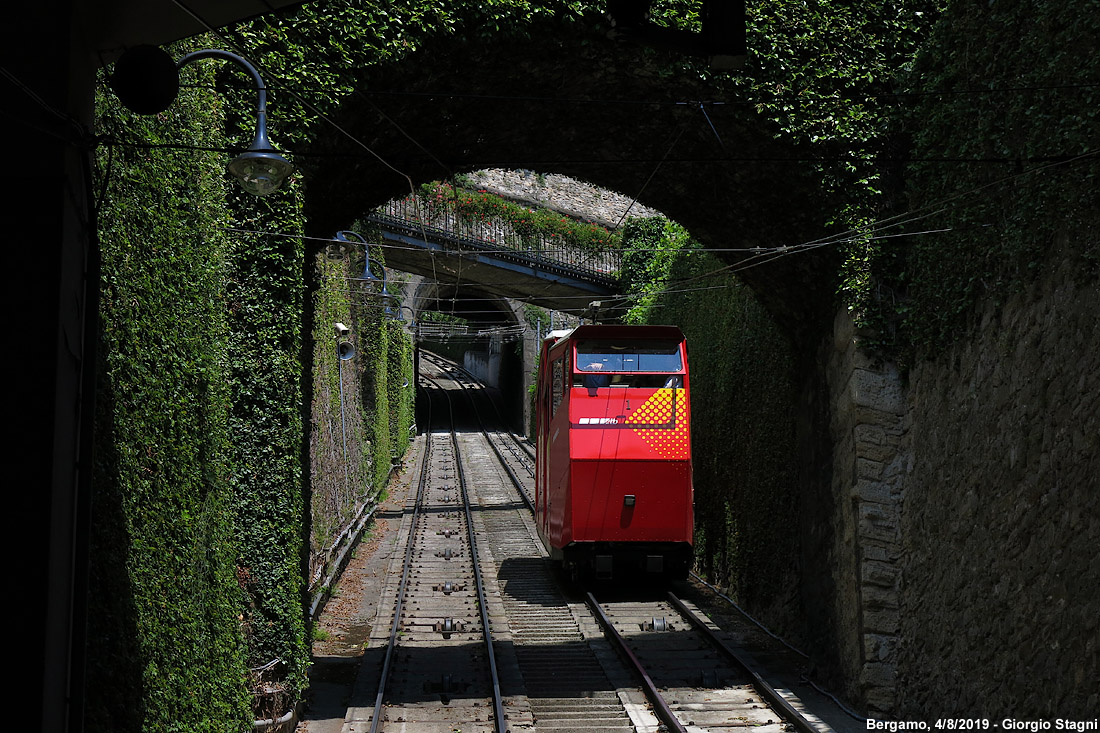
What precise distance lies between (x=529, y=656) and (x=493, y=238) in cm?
2131

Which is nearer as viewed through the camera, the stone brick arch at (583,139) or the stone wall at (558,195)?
the stone brick arch at (583,139)

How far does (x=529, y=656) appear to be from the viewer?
41.3 ft

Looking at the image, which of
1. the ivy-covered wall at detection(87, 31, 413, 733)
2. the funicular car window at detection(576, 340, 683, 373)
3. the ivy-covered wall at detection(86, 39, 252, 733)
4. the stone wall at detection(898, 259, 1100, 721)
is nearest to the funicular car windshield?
the funicular car window at detection(576, 340, 683, 373)

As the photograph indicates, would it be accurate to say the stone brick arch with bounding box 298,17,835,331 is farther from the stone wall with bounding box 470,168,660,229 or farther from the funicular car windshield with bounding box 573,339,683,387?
the stone wall with bounding box 470,168,660,229

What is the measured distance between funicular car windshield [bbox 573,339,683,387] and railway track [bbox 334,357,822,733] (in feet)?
11.3

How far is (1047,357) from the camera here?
749cm

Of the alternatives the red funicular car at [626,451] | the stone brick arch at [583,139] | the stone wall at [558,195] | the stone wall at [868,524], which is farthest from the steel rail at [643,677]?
the stone wall at [558,195]

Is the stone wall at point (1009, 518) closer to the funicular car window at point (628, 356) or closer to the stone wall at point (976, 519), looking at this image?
the stone wall at point (976, 519)

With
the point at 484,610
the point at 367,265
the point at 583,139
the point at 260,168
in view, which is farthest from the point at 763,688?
the point at 367,265

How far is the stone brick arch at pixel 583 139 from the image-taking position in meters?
10.6

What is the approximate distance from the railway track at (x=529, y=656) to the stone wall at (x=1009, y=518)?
1.64 meters

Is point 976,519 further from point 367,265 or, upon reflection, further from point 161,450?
point 367,265

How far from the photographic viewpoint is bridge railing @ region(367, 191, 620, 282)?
3062 centimetres

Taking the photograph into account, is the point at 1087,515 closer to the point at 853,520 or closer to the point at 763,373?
the point at 853,520
